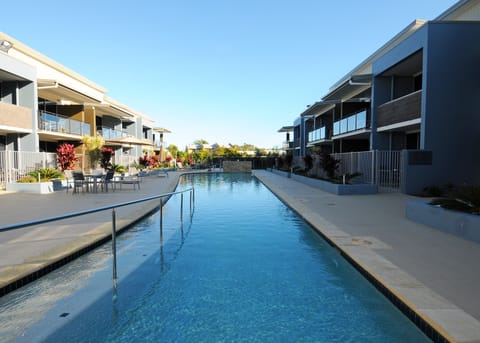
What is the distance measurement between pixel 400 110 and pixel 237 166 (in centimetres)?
2542

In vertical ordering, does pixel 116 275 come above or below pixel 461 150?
below

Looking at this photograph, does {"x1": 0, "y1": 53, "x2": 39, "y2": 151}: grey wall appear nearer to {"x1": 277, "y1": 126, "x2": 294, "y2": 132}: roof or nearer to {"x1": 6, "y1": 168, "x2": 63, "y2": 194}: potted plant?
{"x1": 6, "y1": 168, "x2": 63, "y2": 194}: potted plant

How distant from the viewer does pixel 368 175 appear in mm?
14445

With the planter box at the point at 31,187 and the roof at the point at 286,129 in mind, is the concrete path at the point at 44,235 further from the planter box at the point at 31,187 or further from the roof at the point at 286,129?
the roof at the point at 286,129

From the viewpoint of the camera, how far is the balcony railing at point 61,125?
1759 centimetres

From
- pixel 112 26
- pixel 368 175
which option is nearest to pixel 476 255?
pixel 368 175

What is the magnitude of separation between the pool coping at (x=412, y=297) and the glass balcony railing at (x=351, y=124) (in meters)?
13.2

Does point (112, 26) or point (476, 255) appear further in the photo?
point (112, 26)

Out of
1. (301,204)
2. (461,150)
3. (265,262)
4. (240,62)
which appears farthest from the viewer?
(240,62)

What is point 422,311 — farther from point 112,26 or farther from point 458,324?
point 112,26

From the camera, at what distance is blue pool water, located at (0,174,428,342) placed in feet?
9.77

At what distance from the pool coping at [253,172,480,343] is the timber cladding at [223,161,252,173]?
32.0m

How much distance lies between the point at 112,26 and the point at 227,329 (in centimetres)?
1743

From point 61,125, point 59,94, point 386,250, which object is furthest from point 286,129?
point 386,250
